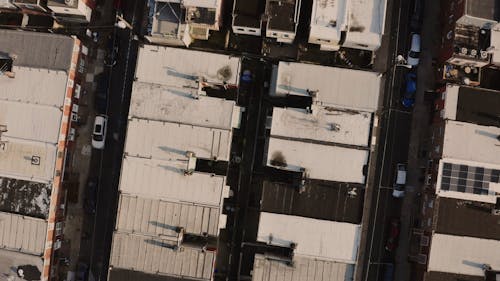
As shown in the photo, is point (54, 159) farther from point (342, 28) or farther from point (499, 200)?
point (499, 200)

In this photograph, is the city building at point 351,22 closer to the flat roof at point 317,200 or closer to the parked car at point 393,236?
the flat roof at point 317,200

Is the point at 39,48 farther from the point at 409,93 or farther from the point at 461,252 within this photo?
the point at 461,252

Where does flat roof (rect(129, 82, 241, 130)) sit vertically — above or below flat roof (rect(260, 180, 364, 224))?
above

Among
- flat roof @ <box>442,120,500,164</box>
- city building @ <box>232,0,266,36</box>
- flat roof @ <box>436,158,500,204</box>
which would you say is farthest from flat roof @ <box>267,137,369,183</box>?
city building @ <box>232,0,266,36</box>

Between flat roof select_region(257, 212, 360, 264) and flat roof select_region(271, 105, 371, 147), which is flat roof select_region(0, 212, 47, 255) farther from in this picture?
flat roof select_region(271, 105, 371, 147)

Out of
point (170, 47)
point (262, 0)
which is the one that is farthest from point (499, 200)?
point (170, 47)
